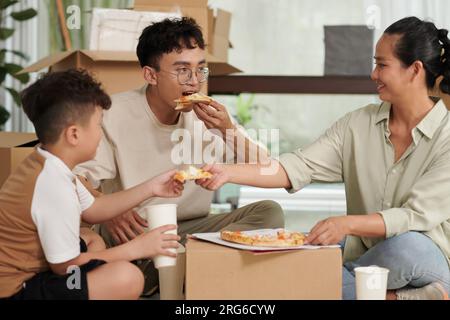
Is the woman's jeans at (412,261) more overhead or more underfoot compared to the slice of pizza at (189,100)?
more underfoot

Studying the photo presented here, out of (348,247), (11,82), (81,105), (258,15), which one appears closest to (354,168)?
(348,247)

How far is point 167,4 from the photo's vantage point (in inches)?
129

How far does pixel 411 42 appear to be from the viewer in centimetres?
232

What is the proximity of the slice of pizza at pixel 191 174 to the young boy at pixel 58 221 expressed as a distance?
14cm

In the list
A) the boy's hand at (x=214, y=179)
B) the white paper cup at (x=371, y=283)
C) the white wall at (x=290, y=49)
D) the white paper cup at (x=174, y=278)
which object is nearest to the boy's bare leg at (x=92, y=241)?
the white paper cup at (x=174, y=278)

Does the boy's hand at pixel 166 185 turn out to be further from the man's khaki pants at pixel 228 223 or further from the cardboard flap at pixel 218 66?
the cardboard flap at pixel 218 66

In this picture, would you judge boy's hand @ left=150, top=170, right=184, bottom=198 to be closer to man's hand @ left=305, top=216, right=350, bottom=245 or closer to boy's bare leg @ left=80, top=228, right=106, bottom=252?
boy's bare leg @ left=80, top=228, right=106, bottom=252

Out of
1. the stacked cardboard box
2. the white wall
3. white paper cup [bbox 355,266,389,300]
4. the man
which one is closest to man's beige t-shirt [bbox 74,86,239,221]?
the man

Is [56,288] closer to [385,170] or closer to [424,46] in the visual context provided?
[385,170]

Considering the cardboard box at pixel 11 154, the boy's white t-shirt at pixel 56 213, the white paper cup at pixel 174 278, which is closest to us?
the boy's white t-shirt at pixel 56 213

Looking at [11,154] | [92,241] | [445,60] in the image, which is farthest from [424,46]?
[11,154]

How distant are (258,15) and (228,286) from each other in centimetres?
287

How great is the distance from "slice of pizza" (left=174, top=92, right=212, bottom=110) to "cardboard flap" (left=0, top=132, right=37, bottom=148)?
665mm

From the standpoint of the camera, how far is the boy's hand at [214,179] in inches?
88.1
